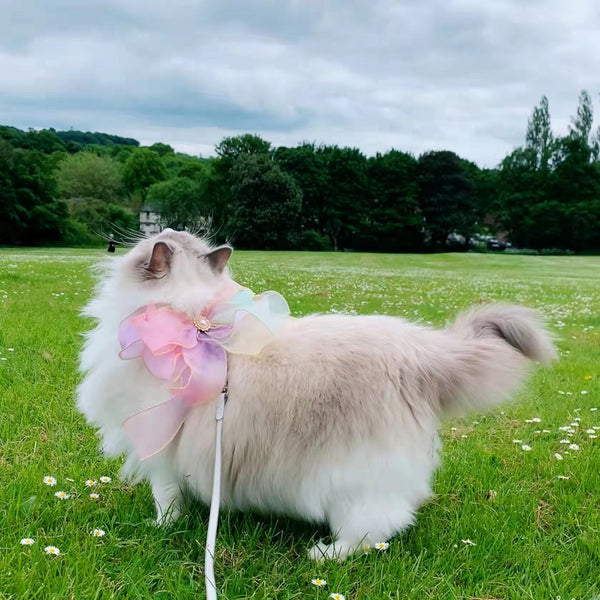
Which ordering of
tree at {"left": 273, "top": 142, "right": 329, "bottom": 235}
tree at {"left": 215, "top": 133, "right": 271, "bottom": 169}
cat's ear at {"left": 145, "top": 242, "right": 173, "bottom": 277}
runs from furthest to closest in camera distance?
tree at {"left": 273, "top": 142, "right": 329, "bottom": 235}, tree at {"left": 215, "top": 133, "right": 271, "bottom": 169}, cat's ear at {"left": 145, "top": 242, "right": 173, "bottom": 277}

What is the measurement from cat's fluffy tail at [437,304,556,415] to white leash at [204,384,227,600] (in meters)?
0.86

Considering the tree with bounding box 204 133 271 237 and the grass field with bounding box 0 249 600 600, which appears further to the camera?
the tree with bounding box 204 133 271 237

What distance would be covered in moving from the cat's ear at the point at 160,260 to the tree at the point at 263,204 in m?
39.0

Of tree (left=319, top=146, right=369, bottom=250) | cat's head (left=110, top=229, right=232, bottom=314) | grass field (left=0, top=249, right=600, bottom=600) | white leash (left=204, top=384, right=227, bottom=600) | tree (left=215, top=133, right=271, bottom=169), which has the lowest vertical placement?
grass field (left=0, top=249, right=600, bottom=600)

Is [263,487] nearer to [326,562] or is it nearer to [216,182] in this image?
[326,562]

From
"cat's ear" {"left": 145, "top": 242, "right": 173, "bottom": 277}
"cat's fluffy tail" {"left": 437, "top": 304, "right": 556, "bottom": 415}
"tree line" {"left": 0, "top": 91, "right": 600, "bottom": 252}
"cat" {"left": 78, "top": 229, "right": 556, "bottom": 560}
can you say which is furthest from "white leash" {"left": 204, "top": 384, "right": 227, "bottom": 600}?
"tree line" {"left": 0, "top": 91, "right": 600, "bottom": 252}

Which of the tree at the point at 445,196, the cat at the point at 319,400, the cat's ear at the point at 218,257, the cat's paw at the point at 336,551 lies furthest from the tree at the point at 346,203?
the cat's paw at the point at 336,551

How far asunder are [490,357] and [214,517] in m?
1.22

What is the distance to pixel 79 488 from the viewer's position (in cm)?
260

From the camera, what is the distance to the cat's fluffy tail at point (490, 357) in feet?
7.04

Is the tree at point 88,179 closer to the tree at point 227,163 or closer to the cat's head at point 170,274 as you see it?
the tree at point 227,163

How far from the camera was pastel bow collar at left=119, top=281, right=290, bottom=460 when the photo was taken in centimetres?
207

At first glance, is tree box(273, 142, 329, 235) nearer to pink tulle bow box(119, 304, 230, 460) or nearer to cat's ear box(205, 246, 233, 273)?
cat's ear box(205, 246, 233, 273)

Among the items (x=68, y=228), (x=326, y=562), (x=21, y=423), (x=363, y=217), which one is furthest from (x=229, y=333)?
(x=363, y=217)
